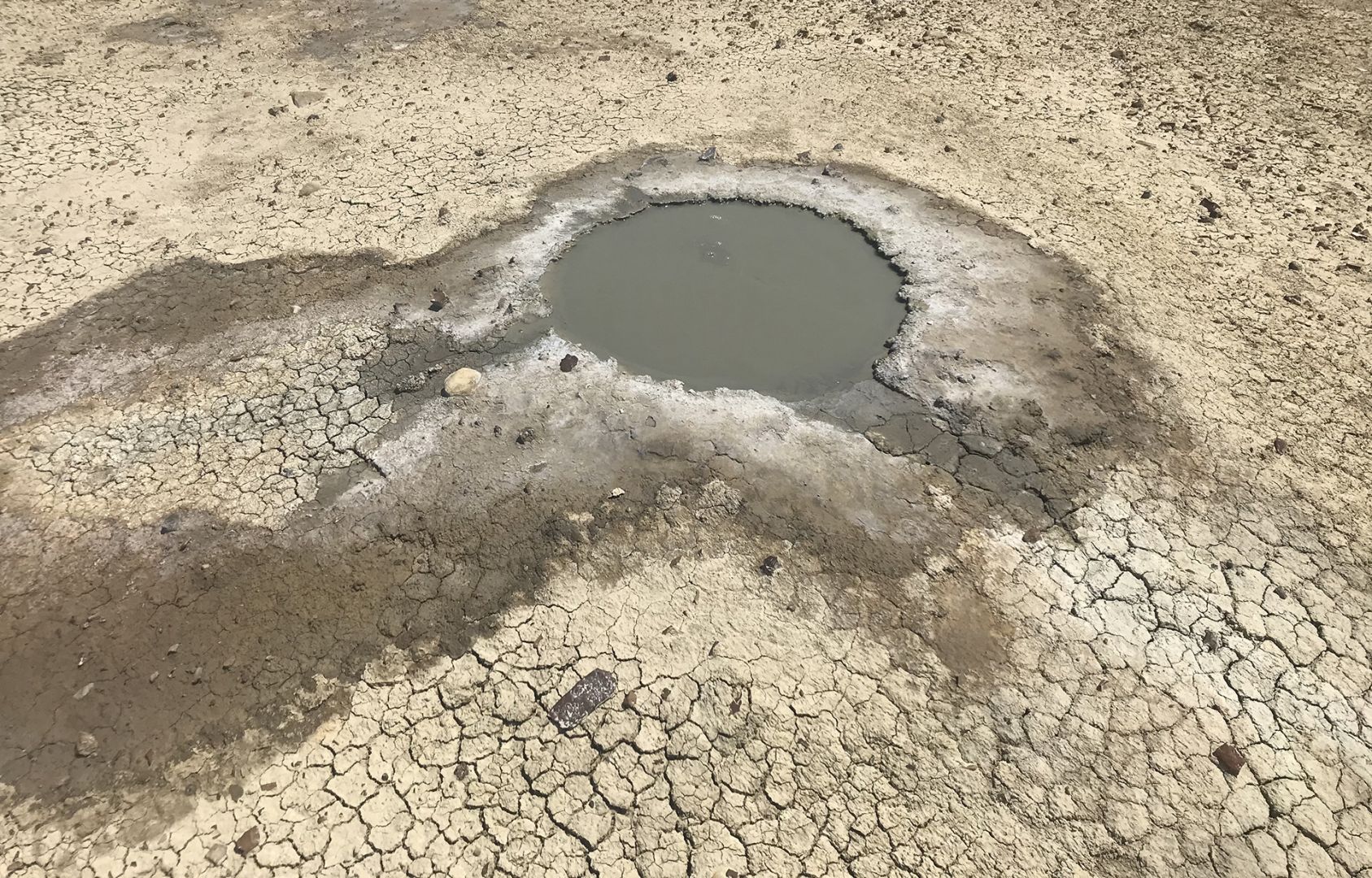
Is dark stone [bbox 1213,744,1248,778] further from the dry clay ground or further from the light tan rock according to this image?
the light tan rock

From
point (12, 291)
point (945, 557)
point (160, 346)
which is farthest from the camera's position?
point (12, 291)

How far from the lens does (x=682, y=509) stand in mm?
4266

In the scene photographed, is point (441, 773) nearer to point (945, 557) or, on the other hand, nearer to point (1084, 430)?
point (945, 557)

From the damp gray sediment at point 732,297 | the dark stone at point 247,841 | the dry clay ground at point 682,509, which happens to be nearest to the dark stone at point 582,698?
the dry clay ground at point 682,509

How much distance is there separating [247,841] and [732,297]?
4222 millimetres

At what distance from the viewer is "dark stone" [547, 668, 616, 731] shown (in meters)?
3.46

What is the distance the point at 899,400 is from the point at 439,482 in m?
2.88

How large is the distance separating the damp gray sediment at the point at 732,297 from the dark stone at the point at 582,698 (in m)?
2.04

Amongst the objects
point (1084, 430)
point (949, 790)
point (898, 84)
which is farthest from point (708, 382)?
point (898, 84)

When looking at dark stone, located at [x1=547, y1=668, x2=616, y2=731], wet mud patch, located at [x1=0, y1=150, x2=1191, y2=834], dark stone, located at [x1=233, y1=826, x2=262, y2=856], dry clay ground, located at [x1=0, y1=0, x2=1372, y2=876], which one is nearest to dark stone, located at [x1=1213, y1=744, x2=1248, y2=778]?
dry clay ground, located at [x1=0, y1=0, x2=1372, y2=876]

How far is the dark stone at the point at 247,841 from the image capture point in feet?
10.2

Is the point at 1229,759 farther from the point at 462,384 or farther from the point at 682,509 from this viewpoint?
the point at 462,384

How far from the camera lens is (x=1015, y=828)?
10.3 feet

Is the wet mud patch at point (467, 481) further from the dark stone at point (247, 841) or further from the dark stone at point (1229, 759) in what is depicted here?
the dark stone at point (1229, 759)
